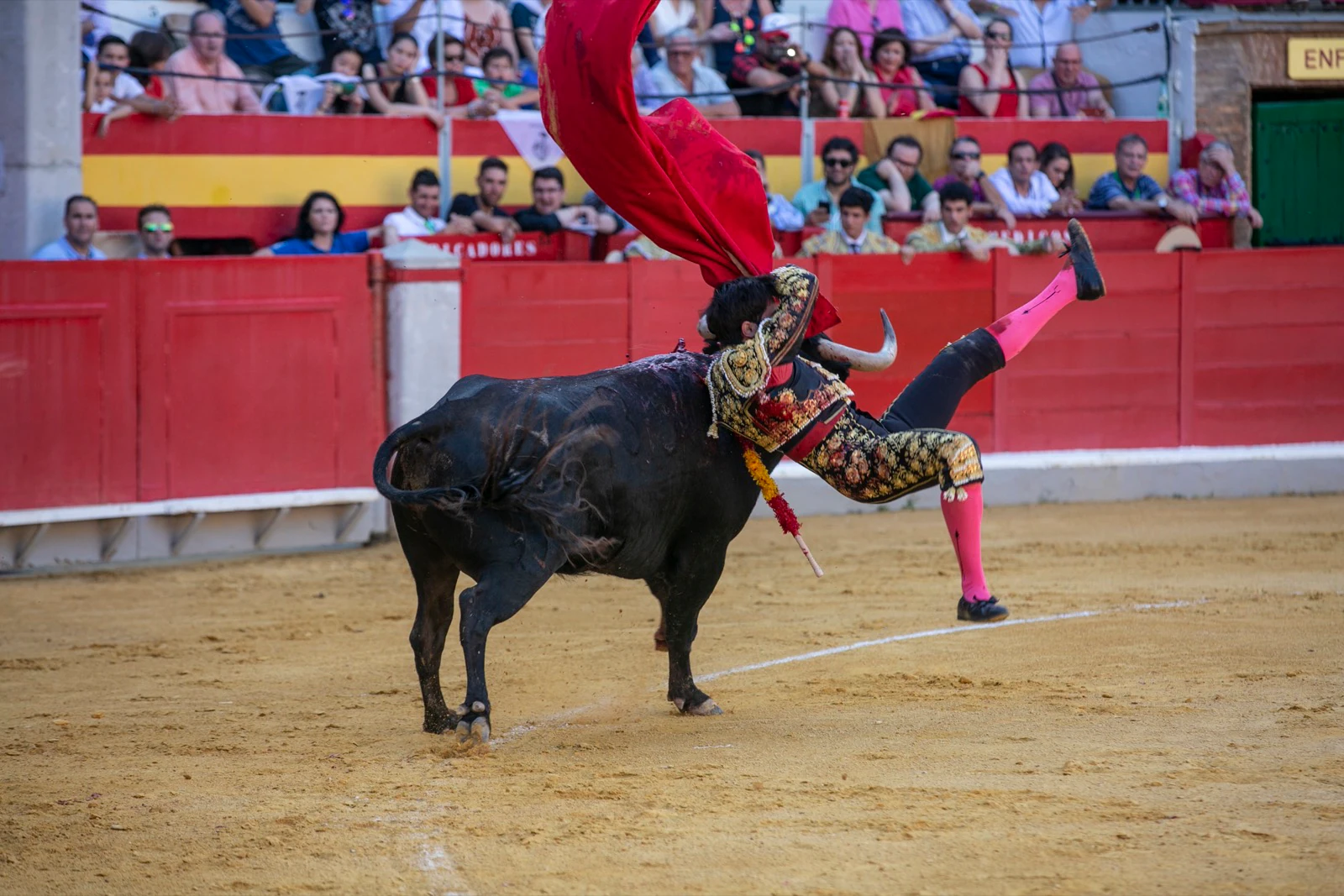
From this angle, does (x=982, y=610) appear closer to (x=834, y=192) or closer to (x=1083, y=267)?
(x=1083, y=267)

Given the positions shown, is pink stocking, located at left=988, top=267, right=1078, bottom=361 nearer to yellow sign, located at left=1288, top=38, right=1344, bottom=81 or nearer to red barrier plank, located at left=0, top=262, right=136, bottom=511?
red barrier plank, located at left=0, top=262, right=136, bottom=511

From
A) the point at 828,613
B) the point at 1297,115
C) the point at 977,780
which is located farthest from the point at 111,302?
the point at 1297,115

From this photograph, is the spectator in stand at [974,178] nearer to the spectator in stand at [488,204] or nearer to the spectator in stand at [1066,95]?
the spectator in stand at [1066,95]

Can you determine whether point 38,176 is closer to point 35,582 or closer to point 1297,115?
point 35,582

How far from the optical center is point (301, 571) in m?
7.20

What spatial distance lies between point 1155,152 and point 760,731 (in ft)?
24.0

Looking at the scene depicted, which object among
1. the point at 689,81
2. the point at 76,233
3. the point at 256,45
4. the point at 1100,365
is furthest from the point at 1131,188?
the point at 76,233

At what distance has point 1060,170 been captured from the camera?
9.91 metres

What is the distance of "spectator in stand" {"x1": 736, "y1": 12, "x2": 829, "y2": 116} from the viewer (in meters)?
9.84

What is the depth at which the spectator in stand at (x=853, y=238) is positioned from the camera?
8633 millimetres

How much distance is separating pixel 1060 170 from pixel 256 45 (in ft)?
15.2

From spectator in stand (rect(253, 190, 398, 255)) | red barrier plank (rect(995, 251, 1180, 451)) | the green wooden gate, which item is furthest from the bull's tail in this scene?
the green wooden gate

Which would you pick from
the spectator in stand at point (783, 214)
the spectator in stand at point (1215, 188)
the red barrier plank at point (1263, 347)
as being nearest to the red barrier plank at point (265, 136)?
the spectator in stand at point (783, 214)

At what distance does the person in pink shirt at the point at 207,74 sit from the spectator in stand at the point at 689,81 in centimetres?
223
